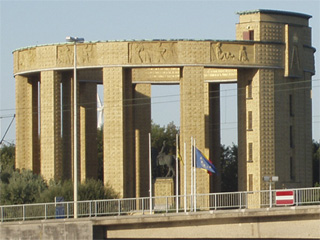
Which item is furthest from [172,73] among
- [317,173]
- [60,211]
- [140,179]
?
[60,211]

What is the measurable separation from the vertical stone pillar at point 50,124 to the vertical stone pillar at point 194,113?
8.32m

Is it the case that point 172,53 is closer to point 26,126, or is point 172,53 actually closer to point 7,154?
point 26,126

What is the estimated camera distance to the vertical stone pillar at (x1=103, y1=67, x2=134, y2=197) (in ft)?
226

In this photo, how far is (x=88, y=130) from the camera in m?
78.4

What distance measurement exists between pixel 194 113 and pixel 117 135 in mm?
5009

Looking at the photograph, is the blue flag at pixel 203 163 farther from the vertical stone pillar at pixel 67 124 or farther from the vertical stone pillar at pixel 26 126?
the vertical stone pillar at pixel 26 126

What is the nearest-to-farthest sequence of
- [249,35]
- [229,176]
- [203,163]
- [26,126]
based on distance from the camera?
[203,163], [249,35], [26,126], [229,176]

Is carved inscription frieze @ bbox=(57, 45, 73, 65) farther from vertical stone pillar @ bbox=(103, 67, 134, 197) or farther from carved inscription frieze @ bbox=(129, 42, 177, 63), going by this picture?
carved inscription frieze @ bbox=(129, 42, 177, 63)

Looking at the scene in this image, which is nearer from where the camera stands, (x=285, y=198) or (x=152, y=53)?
(x=285, y=198)

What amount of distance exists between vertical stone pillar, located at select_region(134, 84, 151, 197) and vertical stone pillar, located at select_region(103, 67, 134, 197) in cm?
723

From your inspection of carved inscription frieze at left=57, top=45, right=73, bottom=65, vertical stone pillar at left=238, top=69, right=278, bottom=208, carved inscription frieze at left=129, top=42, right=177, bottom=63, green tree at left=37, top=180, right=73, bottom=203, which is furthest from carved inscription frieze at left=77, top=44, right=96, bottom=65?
vertical stone pillar at left=238, top=69, right=278, bottom=208

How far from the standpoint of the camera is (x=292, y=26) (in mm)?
72312

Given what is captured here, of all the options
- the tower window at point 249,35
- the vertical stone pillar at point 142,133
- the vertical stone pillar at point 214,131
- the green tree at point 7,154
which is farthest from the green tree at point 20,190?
the green tree at point 7,154

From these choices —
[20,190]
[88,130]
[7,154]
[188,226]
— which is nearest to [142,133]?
[88,130]
